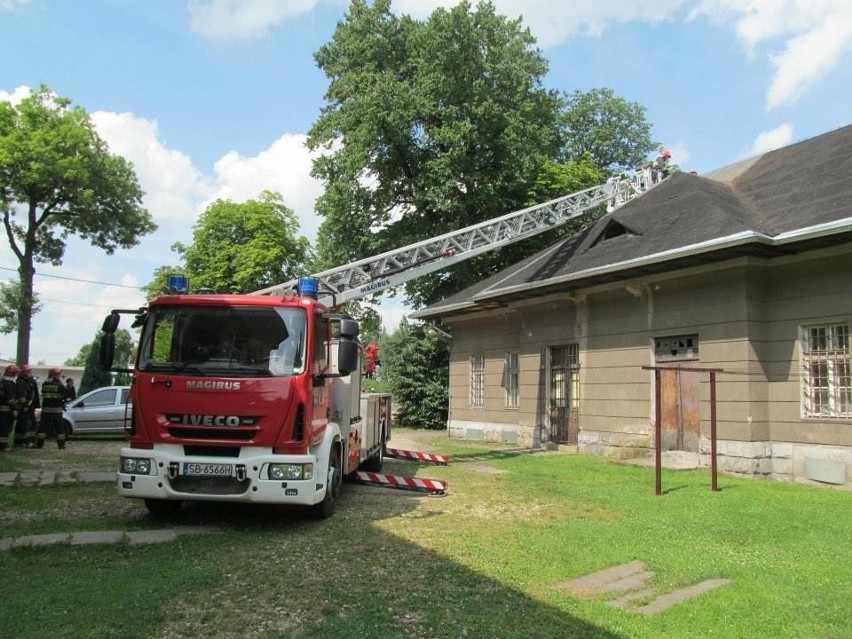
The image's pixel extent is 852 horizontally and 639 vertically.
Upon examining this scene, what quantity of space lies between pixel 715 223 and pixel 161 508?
1091cm

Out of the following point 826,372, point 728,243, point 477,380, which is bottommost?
point 477,380

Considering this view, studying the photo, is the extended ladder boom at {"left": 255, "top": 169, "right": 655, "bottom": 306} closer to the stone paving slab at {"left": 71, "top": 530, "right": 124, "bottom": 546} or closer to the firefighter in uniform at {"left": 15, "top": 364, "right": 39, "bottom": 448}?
the stone paving slab at {"left": 71, "top": 530, "right": 124, "bottom": 546}

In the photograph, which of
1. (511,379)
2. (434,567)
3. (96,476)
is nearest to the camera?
(434,567)

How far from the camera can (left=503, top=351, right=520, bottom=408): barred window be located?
19938mm

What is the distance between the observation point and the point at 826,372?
11625 millimetres

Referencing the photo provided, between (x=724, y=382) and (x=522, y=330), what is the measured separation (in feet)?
23.4

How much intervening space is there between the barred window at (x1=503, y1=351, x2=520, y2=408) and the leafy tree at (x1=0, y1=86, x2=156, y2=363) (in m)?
22.3

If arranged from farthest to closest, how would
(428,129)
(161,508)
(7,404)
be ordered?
1. (428,129)
2. (7,404)
3. (161,508)

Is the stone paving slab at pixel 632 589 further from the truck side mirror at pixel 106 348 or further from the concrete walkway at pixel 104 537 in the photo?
the truck side mirror at pixel 106 348

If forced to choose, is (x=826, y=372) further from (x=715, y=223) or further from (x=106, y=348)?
(x=106, y=348)

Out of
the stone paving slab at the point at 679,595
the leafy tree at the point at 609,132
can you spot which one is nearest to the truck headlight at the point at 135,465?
the stone paving slab at the point at 679,595

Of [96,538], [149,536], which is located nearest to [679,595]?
[149,536]

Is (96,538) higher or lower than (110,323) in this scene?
lower

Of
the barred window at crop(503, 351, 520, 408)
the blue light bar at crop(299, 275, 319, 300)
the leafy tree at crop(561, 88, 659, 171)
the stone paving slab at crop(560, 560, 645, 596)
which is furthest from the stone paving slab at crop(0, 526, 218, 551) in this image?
the leafy tree at crop(561, 88, 659, 171)
